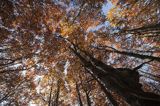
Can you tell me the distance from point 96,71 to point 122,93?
1891 mm

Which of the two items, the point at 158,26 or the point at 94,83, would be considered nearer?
the point at 158,26

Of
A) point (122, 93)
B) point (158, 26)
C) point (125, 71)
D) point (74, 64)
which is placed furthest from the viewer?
point (74, 64)

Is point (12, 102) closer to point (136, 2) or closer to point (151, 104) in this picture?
point (136, 2)

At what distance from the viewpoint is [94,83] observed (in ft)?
52.7

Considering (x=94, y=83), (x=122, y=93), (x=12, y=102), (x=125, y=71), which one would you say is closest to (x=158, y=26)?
(x=125, y=71)

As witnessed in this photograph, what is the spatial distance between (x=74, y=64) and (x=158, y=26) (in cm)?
665

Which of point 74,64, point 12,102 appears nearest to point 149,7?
point 74,64

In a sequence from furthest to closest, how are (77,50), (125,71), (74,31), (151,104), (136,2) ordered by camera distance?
(77,50), (74,31), (136,2), (125,71), (151,104)

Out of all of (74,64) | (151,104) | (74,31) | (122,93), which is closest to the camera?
(151,104)

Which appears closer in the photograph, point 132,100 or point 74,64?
point 132,100

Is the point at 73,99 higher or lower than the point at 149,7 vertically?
lower

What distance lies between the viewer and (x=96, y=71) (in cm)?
654

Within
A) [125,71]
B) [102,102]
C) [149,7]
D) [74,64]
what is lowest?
[102,102]

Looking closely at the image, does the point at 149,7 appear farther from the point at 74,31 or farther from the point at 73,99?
the point at 73,99
